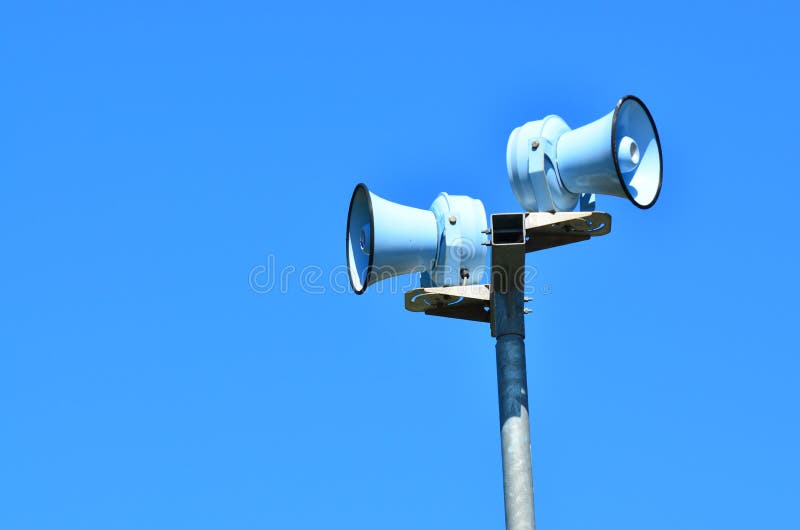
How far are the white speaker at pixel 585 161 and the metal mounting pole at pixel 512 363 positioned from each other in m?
0.87

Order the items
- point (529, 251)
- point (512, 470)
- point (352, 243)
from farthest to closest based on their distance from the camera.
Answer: point (352, 243)
point (529, 251)
point (512, 470)

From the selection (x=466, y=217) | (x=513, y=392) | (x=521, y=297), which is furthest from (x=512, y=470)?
(x=466, y=217)

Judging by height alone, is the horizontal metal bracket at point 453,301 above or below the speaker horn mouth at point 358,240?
below

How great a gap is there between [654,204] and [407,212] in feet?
9.17

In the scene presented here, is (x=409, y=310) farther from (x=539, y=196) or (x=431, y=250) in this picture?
(x=539, y=196)

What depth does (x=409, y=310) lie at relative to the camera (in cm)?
1709

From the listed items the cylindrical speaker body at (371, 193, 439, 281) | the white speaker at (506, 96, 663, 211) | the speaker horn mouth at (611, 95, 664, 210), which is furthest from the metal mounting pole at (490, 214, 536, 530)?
the speaker horn mouth at (611, 95, 664, 210)

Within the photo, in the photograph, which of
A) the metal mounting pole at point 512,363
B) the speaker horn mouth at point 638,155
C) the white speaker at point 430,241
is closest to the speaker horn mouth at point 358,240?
the white speaker at point 430,241

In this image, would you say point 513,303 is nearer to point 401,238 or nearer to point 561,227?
point 561,227

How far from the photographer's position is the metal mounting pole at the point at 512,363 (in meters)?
15.6

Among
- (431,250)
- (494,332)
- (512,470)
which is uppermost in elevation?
(431,250)

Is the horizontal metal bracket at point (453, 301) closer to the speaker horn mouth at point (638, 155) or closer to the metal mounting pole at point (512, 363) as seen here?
the metal mounting pole at point (512, 363)

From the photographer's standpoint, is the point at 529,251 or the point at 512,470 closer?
the point at 512,470

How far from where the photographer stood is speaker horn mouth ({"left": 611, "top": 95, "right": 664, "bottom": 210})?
16.3 m
